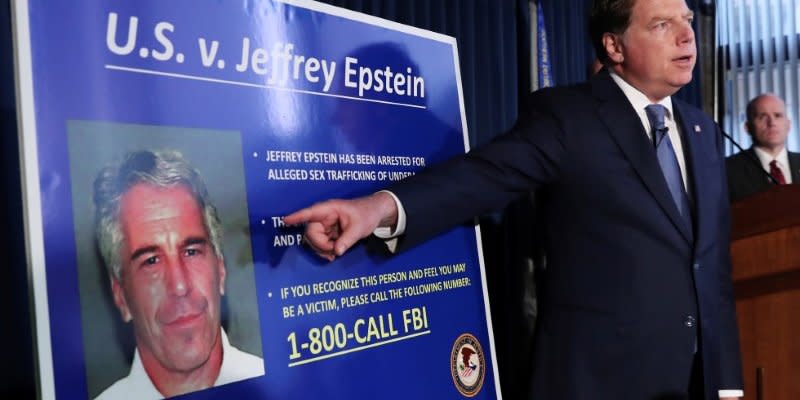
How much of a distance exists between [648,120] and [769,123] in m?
3.07

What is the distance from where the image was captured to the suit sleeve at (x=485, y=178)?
168 cm

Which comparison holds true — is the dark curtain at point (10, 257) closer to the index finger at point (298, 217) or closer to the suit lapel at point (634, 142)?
the index finger at point (298, 217)

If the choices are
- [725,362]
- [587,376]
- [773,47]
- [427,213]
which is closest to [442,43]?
[427,213]

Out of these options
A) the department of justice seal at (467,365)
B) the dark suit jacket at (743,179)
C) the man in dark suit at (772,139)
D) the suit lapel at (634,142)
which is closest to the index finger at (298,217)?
the department of justice seal at (467,365)

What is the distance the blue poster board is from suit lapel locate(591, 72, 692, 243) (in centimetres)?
40

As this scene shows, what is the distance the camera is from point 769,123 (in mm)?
4617

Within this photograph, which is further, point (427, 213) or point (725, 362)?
point (725, 362)

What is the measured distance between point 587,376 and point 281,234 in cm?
78

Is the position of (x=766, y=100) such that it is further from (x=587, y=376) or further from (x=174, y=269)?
(x=174, y=269)

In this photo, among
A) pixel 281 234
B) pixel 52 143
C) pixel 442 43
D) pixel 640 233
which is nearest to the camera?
pixel 52 143

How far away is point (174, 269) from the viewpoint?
1352 mm

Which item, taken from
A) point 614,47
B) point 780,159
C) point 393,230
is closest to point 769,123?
point 780,159

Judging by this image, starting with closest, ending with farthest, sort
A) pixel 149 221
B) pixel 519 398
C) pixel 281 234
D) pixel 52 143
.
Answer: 1. pixel 52 143
2. pixel 149 221
3. pixel 281 234
4. pixel 519 398

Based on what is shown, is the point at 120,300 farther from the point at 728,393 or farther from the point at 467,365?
the point at 728,393
